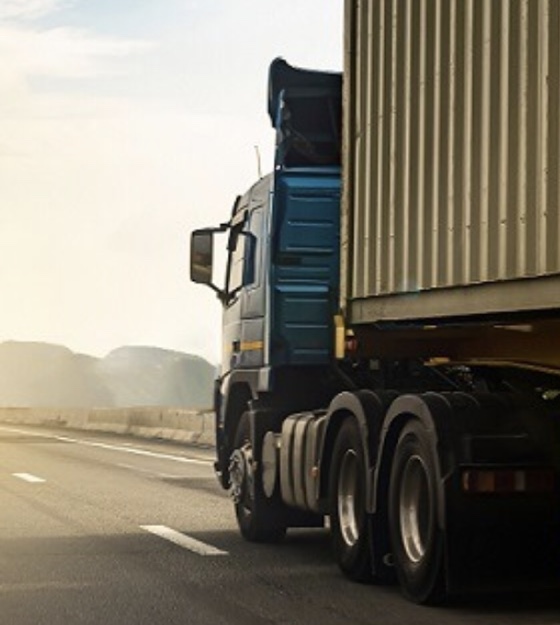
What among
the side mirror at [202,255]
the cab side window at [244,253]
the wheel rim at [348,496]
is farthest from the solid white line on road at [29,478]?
the wheel rim at [348,496]

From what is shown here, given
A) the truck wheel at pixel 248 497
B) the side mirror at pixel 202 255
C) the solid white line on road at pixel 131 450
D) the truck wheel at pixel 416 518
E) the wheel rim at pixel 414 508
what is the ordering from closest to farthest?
the truck wheel at pixel 416 518 < the wheel rim at pixel 414 508 < the truck wheel at pixel 248 497 < the side mirror at pixel 202 255 < the solid white line on road at pixel 131 450

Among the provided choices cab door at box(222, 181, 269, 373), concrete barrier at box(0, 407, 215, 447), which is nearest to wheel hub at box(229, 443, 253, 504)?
cab door at box(222, 181, 269, 373)

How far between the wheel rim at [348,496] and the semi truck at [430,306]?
0.02 m

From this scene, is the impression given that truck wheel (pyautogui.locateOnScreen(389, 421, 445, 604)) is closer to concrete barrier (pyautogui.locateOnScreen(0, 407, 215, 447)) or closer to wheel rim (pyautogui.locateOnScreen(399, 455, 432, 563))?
wheel rim (pyautogui.locateOnScreen(399, 455, 432, 563))

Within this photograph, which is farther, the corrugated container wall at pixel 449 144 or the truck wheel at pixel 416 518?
the truck wheel at pixel 416 518

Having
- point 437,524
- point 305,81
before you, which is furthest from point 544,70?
point 305,81

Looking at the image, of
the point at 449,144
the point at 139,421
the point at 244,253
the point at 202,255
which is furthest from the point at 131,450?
the point at 449,144

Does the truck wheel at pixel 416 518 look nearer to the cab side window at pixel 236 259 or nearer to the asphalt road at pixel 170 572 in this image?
the asphalt road at pixel 170 572

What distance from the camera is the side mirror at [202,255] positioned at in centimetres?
1484

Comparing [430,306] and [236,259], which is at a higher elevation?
[236,259]

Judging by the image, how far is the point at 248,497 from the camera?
13.7 meters

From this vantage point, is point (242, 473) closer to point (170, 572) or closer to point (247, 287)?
point (247, 287)

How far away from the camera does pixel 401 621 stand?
938cm

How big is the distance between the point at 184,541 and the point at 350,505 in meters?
2.60
